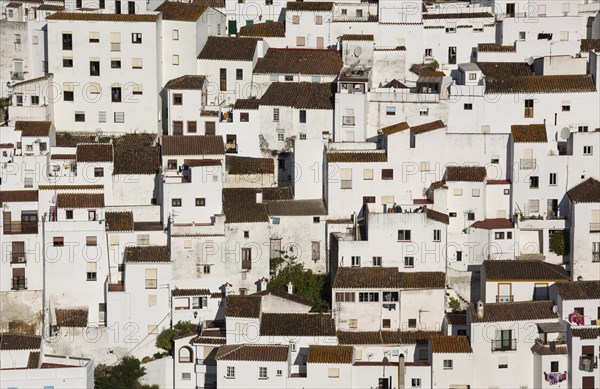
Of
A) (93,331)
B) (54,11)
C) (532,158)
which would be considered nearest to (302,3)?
(54,11)

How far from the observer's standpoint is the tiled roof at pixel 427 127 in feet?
249

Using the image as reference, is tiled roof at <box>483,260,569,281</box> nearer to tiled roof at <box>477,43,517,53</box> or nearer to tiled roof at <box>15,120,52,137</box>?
tiled roof at <box>477,43,517,53</box>

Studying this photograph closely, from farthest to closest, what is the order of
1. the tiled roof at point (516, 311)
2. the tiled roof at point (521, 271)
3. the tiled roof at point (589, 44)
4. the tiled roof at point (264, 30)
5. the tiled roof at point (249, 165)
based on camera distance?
the tiled roof at point (264, 30)
the tiled roof at point (589, 44)
the tiled roof at point (249, 165)
the tiled roof at point (521, 271)
the tiled roof at point (516, 311)

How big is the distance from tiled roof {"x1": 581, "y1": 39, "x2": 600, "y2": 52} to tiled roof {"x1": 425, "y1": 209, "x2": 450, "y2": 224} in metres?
14.0

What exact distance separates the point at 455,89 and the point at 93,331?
1924 cm

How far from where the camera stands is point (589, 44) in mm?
84375

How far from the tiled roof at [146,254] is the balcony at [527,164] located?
15539 millimetres

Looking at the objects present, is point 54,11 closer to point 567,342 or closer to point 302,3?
point 302,3

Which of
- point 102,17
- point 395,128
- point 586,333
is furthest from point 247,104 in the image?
point 586,333

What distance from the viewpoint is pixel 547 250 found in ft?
245

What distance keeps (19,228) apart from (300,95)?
1486 centimetres

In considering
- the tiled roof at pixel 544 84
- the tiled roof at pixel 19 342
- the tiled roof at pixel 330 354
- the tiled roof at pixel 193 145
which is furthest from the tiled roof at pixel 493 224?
the tiled roof at pixel 19 342

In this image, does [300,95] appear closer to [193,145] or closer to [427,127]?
[193,145]

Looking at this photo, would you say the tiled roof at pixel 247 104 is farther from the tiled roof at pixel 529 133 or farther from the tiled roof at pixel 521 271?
the tiled roof at pixel 521 271
